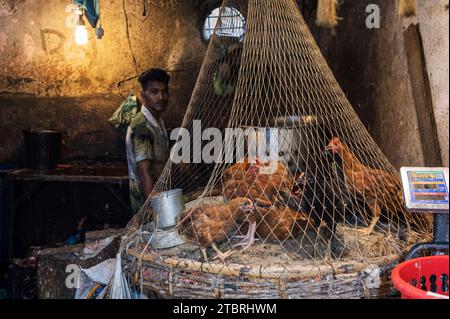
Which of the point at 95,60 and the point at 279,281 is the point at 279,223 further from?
the point at 95,60

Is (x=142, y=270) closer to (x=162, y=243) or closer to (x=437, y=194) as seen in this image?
(x=162, y=243)

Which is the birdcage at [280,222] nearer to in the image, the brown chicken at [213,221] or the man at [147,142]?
the brown chicken at [213,221]

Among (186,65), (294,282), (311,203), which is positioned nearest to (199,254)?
(294,282)

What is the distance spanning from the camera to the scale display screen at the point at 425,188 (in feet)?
7.40

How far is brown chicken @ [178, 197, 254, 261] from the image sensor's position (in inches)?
110

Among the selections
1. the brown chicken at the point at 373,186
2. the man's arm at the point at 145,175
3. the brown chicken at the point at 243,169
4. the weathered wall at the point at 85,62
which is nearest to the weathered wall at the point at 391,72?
the brown chicken at the point at 373,186

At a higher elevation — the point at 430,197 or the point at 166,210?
the point at 430,197

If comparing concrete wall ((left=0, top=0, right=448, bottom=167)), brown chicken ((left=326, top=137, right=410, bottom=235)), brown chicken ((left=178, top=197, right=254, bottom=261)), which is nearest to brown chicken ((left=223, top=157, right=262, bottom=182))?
brown chicken ((left=178, top=197, right=254, bottom=261))

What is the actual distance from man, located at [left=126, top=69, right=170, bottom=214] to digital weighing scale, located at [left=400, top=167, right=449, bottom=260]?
7.54 ft

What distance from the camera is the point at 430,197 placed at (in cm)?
228

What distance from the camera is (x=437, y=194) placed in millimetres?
2277

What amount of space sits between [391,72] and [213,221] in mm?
2303

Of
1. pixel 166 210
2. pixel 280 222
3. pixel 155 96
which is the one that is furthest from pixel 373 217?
pixel 155 96
